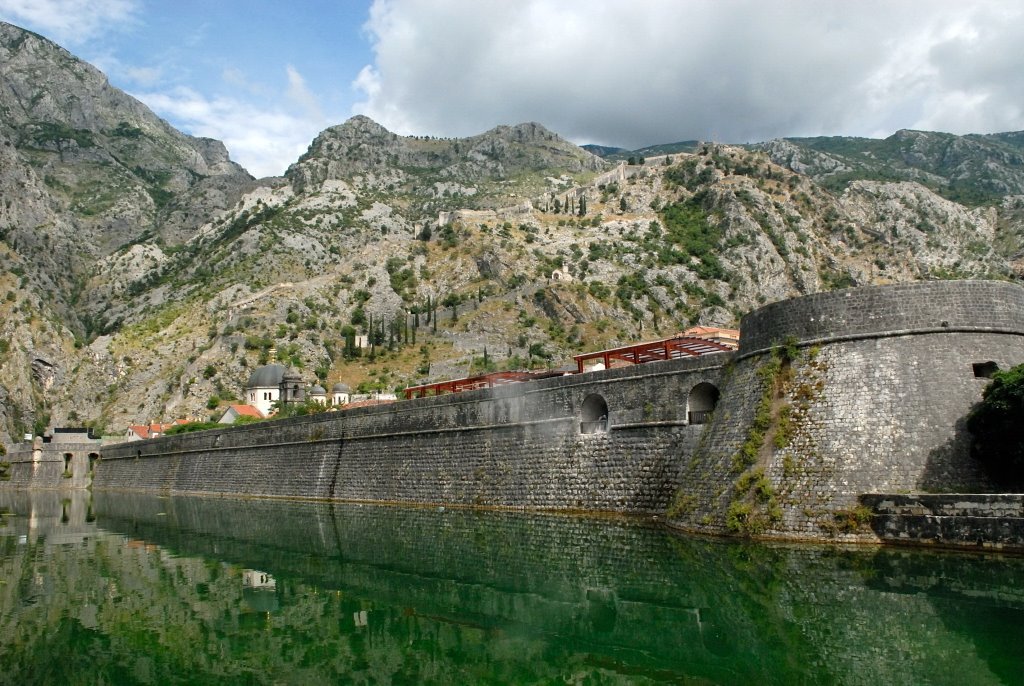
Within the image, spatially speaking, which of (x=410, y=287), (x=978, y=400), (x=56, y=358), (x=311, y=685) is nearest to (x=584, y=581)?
(x=311, y=685)

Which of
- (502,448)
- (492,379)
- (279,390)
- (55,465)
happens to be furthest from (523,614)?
(279,390)

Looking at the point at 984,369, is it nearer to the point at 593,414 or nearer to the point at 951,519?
the point at 951,519

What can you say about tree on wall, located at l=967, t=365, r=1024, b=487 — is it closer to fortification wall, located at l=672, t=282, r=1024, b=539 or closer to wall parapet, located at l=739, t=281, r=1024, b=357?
fortification wall, located at l=672, t=282, r=1024, b=539

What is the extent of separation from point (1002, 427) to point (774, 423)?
4569 mm

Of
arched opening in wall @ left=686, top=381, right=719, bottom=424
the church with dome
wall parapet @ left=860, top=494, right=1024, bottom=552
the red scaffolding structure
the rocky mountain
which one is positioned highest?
the rocky mountain

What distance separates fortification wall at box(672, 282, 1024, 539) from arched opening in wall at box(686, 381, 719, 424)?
205 cm

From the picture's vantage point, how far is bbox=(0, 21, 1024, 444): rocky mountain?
92438mm

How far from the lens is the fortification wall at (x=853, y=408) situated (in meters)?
16.2

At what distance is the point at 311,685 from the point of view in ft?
29.9

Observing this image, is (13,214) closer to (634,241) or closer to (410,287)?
(410,287)

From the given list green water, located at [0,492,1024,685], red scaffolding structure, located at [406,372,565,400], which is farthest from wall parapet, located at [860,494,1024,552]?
red scaffolding structure, located at [406,372,565,400]

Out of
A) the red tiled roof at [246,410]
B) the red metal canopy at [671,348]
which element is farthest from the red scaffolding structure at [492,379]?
A: the red tiled roof at [246,410]

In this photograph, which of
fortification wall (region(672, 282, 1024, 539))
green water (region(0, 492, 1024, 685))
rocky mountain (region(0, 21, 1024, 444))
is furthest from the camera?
rocky mountain (region(0, 21, 1024, 444))

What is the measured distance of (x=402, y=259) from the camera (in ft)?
378
